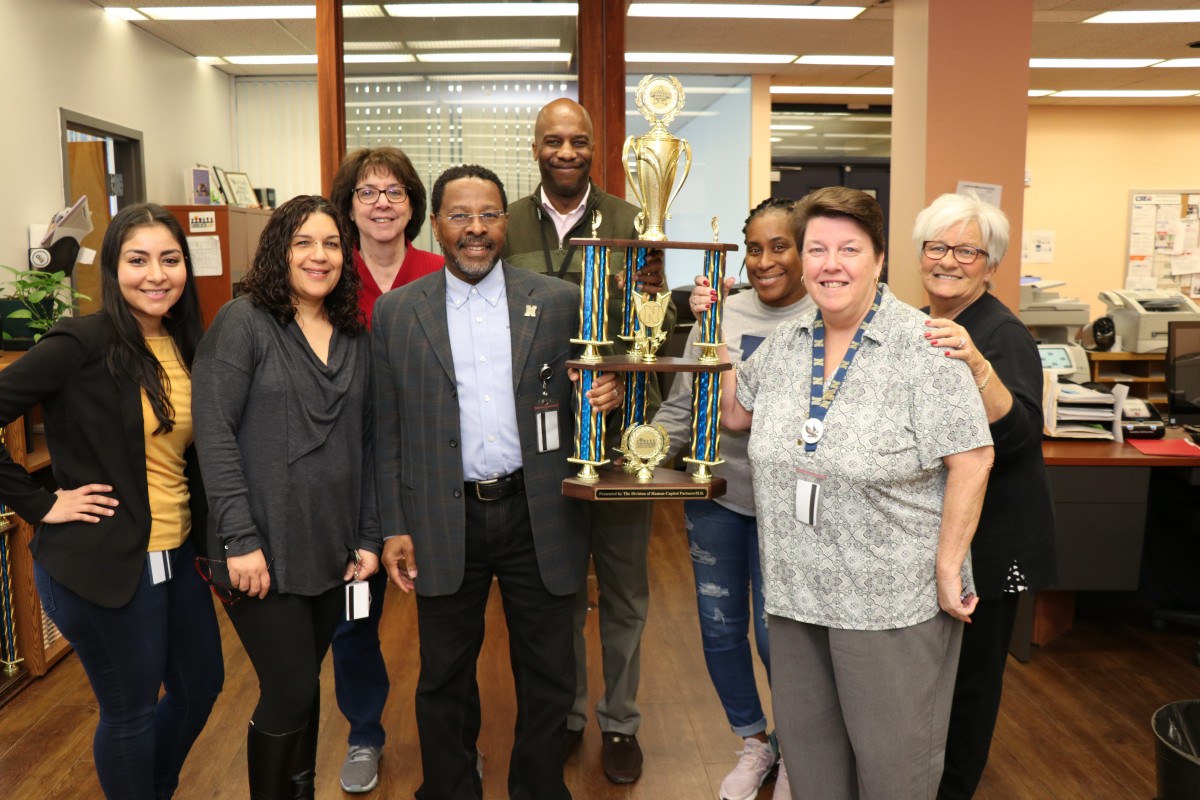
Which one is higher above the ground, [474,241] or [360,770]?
[474,241]

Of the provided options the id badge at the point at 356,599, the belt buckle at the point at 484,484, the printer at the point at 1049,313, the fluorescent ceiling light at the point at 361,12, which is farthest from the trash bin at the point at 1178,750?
the printer at the point at 1049,313

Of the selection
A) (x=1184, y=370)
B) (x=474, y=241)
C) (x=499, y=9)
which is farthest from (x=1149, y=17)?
(x=474, y=241)

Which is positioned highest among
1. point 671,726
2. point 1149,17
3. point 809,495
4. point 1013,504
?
point 1149,17

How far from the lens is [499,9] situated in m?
4.07

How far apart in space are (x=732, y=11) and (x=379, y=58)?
9.03ft

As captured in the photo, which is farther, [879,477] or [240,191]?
[240,191]

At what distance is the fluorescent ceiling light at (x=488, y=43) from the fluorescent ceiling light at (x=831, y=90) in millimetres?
4537

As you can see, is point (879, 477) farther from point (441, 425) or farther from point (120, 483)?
point (120, 483)

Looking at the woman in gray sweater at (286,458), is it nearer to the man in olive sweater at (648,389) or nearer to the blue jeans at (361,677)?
the blue jeans at (361,677)

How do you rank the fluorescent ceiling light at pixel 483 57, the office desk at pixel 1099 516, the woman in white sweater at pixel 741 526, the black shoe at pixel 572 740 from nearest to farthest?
the woman in white sweater at pixel 741 526 → the black shoe at pixel 572 740 → the office desk at pixel 1099 516 → the fluorescent ceiling light at pixel 483 57

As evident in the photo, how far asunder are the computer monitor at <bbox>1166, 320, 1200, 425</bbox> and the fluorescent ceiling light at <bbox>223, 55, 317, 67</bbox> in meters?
6.14

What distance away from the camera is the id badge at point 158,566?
6.50 feet

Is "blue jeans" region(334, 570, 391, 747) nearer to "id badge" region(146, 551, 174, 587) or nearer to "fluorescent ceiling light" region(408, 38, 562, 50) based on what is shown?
"id badge" region(146, 551, 174, 587)

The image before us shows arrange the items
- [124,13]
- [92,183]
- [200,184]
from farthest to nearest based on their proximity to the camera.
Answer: [200,184]
[124,13]
[92,183]
